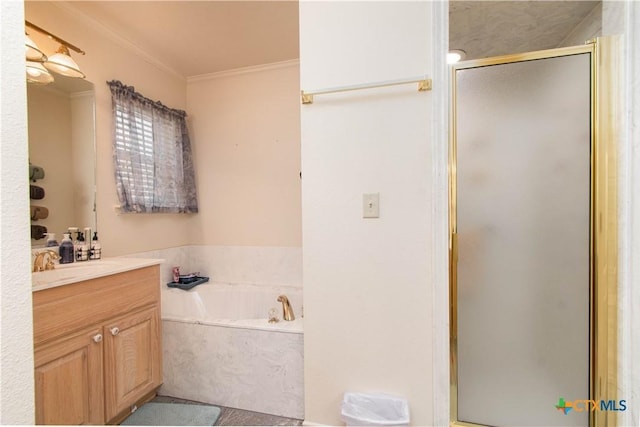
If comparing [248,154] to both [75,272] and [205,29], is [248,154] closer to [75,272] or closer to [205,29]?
[205,29]

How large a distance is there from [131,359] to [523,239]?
2.21 meters

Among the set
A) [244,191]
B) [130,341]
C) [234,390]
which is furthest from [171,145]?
[234,390]

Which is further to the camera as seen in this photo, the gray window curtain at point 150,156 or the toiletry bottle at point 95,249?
the gray window curtain at point 150,156

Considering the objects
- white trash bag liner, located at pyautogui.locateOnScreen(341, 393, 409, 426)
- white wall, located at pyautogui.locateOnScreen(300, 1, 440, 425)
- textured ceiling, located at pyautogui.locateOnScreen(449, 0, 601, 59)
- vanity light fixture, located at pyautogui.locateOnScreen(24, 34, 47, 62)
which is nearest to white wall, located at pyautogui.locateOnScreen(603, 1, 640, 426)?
textured ceiling, located at pyautogui.locateOnScreen(449, 0, 601, 59)

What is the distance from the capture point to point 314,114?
1470mm

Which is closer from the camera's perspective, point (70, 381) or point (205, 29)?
point (70, 381)

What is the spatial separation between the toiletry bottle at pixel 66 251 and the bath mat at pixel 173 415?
1019 millimetres

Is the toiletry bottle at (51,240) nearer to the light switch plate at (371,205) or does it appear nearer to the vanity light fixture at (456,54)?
the light switch plate at (371,205)

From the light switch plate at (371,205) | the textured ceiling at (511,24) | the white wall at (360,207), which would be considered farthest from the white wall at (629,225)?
the light switch plate at (371,205)

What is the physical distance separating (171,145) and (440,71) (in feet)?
7.55

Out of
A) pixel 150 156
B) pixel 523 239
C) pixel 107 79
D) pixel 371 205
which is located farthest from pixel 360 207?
pixel 107 79

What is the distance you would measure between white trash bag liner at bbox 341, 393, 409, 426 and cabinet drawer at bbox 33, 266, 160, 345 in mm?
1300

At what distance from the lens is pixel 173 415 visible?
5.43ft

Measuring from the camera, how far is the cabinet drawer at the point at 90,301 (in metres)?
1.18
